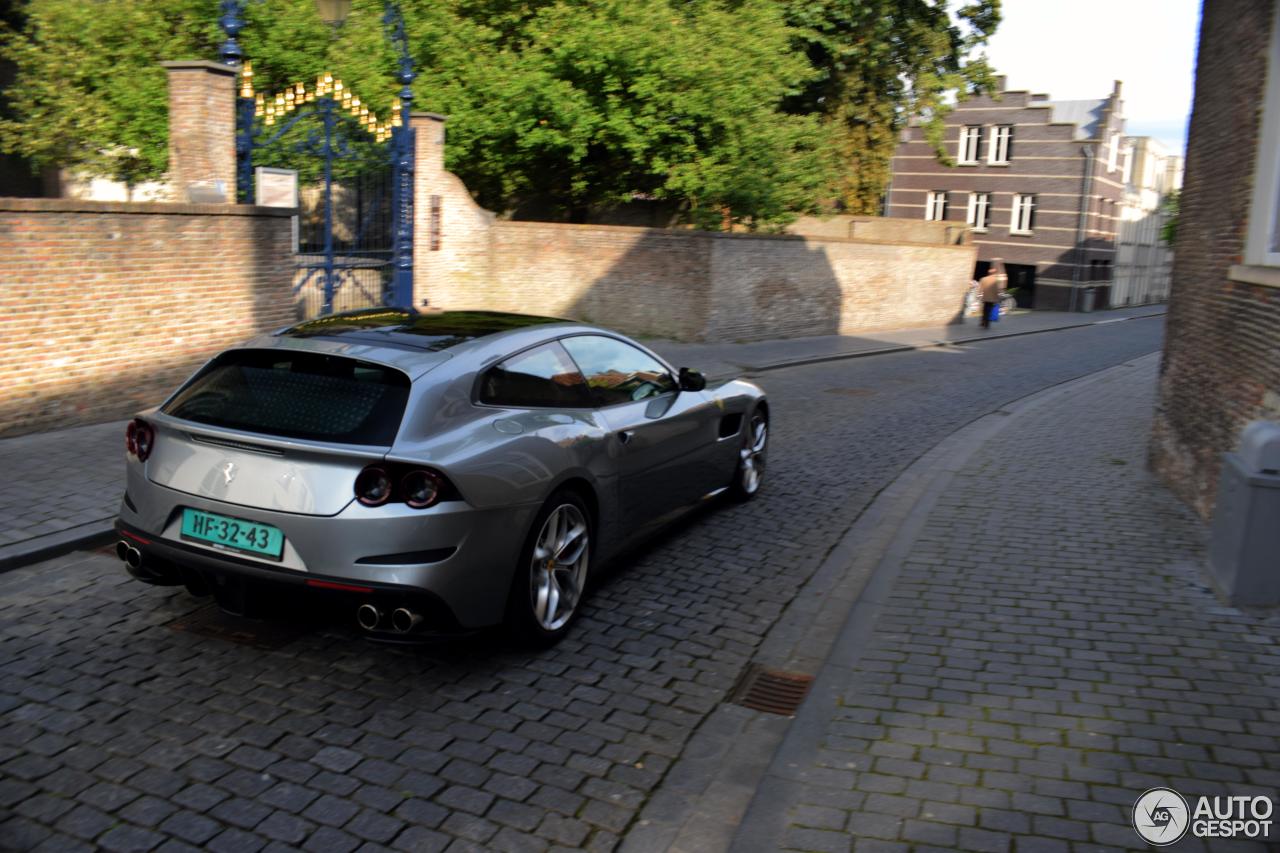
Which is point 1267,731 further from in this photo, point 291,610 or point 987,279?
point 987,279

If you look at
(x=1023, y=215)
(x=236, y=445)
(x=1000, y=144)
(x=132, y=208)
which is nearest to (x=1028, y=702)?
(x=236, y=445)

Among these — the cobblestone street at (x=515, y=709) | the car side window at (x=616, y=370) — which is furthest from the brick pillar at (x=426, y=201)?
the cobblestone street at (x=515, y=709)

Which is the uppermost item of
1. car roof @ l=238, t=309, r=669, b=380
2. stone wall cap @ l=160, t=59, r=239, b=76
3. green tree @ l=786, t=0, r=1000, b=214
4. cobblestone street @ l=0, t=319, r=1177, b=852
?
green tree @ l=786, t=0, r=1000, b=214

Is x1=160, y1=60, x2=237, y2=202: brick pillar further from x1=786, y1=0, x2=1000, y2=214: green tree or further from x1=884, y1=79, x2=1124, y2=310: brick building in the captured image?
x1=884, y1=79, x2=1124, y2=310: brick building

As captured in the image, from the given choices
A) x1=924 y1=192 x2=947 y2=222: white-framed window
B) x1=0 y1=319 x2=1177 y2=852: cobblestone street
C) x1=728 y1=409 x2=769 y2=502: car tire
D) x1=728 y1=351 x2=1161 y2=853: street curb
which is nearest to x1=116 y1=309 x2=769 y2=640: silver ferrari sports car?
x1=0 y1=319 x2=1177 y2=852: cobblestone street

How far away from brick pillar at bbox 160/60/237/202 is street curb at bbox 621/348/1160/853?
8231 mm

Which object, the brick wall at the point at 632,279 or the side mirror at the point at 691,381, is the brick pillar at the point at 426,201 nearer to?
the brick wall at the point at 632,279

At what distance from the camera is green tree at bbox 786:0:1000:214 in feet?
95.9

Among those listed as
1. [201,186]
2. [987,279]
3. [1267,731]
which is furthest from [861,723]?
[987,279]

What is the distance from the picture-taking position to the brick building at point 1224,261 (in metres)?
7.28

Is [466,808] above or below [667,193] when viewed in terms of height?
below

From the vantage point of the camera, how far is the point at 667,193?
22.4m

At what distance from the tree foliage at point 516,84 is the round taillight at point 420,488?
16806mm

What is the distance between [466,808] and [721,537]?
373cm
